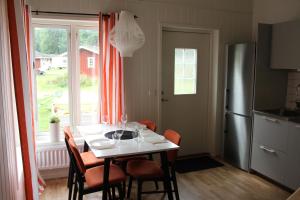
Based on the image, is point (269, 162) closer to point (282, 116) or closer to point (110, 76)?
point (282, 116)

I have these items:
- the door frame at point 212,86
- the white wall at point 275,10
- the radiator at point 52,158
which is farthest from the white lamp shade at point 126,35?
the white wall at point 275,10

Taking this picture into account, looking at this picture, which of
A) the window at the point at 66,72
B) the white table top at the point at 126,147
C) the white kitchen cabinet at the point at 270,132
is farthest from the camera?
the window at the point at 66,72

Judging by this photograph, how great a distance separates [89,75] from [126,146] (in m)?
1.49

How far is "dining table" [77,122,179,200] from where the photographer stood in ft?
8.07

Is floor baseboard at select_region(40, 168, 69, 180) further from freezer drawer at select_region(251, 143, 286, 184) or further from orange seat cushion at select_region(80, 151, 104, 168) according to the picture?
freezer drawer at select_region(251, 143, 286, 184)

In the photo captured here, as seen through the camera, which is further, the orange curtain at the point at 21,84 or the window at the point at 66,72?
the window at the point at 66,72

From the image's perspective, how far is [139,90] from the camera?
3832 mm

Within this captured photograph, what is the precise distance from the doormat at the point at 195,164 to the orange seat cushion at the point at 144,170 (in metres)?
1.07

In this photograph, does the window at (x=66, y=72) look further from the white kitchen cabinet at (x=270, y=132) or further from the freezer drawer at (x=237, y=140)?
the white kitchen cabinet at (x=270, y=132)

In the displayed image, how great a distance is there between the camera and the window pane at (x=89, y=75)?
3.68 meters

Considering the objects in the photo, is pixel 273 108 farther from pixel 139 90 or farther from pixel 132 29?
pixel 132 29

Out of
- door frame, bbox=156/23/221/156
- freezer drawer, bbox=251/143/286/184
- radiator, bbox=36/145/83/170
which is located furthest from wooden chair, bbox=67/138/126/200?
freezer drawer, bbox=251/143/286/184

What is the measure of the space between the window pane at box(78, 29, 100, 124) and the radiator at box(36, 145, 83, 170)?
0.51 m

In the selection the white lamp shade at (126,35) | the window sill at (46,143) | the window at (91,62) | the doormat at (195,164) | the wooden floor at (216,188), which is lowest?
the wooden floor at (216,188)
